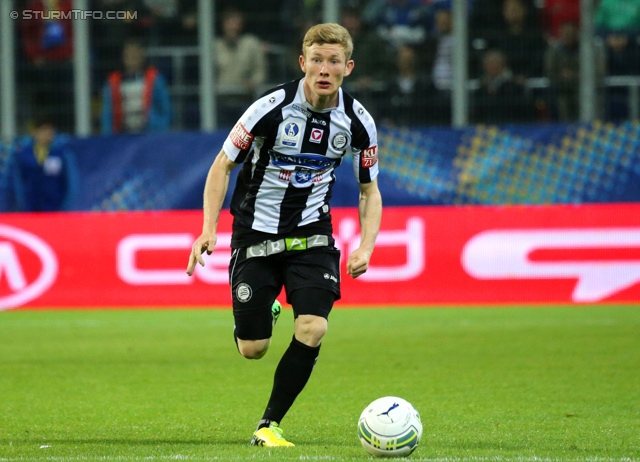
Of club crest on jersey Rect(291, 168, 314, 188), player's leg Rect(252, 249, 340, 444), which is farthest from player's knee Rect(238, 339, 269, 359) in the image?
club crest on jersey Rect(291, 168, 314, 188)

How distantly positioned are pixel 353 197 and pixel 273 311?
942 centimetres

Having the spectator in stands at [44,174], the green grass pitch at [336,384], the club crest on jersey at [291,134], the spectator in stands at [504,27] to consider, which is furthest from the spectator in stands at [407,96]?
the club crest on jersey at [291,134]

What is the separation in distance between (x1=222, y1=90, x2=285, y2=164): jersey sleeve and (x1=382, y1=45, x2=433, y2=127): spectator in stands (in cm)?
1059

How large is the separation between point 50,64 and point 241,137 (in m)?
11.6

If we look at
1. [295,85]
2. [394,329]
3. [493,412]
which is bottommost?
[394,329]

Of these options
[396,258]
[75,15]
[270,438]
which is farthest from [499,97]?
[270,438]

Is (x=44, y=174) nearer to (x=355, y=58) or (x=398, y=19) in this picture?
(x=355, y=58)

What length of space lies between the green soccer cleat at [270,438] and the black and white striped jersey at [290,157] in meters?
1.00

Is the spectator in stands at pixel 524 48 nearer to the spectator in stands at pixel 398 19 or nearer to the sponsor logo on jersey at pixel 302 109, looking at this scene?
the spectator in stands at pixel 398 19

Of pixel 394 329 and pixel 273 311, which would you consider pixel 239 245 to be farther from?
pixel 394 329

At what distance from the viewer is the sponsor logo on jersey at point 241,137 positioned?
6094mm

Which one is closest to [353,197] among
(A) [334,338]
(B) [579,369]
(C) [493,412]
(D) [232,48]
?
(D) [232,48]

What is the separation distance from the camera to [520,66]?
16172 mm

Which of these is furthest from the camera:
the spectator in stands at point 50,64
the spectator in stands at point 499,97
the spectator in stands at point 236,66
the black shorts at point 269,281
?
the spectator in stands at point 50,64
